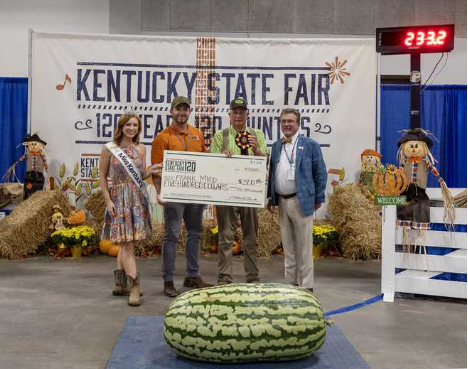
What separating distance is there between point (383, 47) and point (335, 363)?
11.3 feet

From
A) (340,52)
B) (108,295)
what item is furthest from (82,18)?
(108,295)

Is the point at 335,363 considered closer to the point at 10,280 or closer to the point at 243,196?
the point at 243,196

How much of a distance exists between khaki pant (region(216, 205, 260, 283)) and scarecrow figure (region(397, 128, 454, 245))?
3.88 ft

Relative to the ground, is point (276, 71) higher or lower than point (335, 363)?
higher

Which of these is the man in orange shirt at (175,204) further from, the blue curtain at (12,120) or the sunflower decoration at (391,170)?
the blue curtain at (12,120)

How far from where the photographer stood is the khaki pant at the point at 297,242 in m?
4.40

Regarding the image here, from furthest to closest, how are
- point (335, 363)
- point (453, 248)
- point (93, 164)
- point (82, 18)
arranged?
point (82, 18) → point (93, 164) → point (453, 248) → point (335, 363)

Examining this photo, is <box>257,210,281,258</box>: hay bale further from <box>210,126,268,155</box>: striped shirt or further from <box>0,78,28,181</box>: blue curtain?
<box>0,78,28,181</box>: blue curtain

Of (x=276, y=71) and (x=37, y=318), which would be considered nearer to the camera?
(x=37, y=318)

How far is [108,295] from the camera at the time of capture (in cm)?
459

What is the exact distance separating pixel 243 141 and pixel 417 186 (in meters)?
1.61

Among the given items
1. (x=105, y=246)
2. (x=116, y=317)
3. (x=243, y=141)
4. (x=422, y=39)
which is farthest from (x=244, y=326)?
(x=105, y=246)

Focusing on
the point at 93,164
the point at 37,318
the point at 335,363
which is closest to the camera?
the point at 335,363

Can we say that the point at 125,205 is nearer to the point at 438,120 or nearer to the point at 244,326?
the point at 244,326
